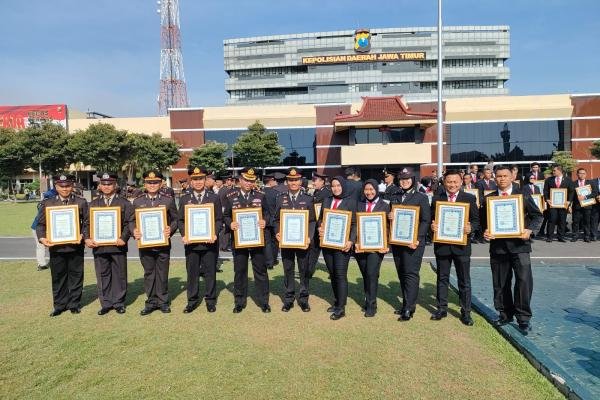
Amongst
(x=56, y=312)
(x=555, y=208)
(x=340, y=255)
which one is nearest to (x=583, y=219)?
(x=555, y=208)

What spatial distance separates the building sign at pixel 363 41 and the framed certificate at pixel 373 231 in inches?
2603

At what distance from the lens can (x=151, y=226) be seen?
567 cm

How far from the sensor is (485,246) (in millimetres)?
10781

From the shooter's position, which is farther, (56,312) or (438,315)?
(56,312)

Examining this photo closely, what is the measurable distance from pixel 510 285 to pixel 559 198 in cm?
751

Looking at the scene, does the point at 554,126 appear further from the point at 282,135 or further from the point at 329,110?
the point at 282,135

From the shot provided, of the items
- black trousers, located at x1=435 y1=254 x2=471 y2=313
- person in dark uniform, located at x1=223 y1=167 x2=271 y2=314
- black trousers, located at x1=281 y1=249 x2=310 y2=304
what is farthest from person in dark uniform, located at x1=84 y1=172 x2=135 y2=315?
black trousers, located at x1=435 y1=254 x2=471 y2=313

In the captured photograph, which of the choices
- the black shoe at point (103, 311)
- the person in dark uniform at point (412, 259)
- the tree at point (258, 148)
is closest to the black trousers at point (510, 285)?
the person in dark uniform at point (412, 259)

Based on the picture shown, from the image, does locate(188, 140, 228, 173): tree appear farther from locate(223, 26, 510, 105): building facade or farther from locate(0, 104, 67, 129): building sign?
locate(223, 26, 510, 105): building facade

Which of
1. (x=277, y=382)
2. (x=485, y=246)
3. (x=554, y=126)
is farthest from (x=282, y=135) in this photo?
(x=277, y=382)

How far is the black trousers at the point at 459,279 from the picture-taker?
5141 millimetres

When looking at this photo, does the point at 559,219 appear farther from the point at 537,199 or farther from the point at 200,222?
the point at 200,222

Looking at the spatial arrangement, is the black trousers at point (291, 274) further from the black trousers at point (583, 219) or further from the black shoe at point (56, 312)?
the black trousers at point (583, 219)

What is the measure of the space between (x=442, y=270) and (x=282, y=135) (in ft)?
118
